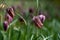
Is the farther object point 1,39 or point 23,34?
point 23,34

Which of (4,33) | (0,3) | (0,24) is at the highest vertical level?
(0,3)

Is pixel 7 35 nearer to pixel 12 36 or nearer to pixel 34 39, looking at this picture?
pixel 12 36

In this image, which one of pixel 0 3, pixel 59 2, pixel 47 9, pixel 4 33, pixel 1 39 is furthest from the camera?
pixel 59 2

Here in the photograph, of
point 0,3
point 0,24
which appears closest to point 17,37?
point 0,3

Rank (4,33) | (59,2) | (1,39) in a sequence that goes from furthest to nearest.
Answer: (59,2) → (4,33) → (1,39)

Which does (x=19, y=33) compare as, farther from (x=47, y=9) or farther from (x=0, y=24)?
(x=47, y=9)

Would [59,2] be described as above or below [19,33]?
below

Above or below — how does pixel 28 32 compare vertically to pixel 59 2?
above

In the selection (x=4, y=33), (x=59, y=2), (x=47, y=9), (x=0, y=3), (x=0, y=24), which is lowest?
(x=59, y=2)

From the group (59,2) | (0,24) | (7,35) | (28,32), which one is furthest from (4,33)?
(59,2)
